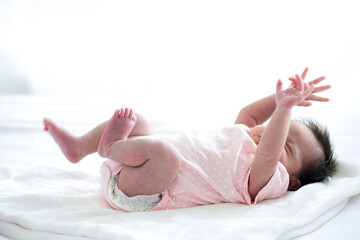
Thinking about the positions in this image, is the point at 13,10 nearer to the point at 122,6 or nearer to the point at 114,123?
the point at 122,6

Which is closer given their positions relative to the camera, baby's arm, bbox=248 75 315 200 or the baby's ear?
baby's arm, bbox=248 75 315 200

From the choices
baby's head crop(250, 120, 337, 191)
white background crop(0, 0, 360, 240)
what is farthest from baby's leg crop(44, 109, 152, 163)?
white background crop(0, 0, 360, 240)

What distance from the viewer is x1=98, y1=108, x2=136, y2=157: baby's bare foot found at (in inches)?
44.1

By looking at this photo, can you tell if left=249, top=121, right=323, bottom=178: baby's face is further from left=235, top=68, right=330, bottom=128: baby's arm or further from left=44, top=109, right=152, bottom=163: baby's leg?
left=44, top=109, right=152, bottom=163: baby's leg

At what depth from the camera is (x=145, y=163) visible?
107 cm

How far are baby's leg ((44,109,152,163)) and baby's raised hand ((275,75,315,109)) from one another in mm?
373

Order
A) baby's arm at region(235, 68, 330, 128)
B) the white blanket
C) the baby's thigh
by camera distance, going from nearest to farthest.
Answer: the white blanket
the baby's thigh
baby's arm at region(235, 68, 330, 128)

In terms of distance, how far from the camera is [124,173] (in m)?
1.11

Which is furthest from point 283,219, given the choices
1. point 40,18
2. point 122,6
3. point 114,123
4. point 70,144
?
point 40,18

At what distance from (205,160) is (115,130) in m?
0.23

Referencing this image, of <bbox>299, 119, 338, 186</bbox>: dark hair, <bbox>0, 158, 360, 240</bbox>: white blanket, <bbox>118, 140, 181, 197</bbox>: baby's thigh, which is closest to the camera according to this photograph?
<bbox>0, 158, 360, 240</bbox>: white blanket

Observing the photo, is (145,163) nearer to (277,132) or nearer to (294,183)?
(277,132)

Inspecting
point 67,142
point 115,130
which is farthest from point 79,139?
point 115,130

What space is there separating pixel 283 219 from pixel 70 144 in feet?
1.94
